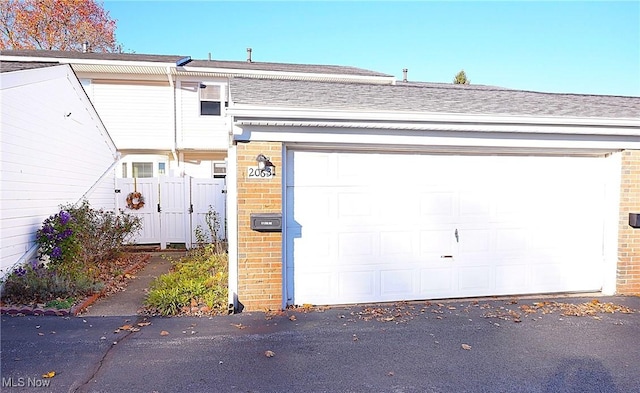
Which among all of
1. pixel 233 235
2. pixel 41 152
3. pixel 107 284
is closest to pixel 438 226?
pixel 233 235

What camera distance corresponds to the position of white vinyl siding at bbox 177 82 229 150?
13.5m

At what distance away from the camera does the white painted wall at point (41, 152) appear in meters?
6.25

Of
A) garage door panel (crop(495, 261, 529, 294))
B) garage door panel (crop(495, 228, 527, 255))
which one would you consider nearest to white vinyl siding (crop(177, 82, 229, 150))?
garage door panel (crop(495, 228, 527, 255))

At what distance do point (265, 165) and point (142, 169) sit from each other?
398 inches

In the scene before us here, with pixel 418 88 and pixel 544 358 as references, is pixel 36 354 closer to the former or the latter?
pixel 544 358

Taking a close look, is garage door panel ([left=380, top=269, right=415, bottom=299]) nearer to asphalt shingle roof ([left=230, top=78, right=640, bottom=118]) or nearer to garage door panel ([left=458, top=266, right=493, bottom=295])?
garage door panel ([left=458, top=266, right=493, bottom=295])

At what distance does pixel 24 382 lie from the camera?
3.62 meters

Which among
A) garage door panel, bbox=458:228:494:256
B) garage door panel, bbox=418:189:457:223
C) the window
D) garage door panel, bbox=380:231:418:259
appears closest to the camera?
garage door panel, bbox=380:231:418:259

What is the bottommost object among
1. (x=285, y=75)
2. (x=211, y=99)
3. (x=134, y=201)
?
(x=134, y=201)

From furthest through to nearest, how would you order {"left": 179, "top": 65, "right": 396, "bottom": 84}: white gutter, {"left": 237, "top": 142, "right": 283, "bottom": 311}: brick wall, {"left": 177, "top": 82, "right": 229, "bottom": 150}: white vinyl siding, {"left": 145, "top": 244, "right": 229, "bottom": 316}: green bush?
{"left": 177, "top": 82, "right": 229, "bottom": 150}: white vinyl siding, {"left": 179, "top": 65, "right": 396, "bottom": 84}: white gutter, {"left": 145, "top": 244, "right": 229, "bottom": 316}: green bush, {"left": 237, "top": 142, "right": 283, "bottom": 311}: brick wall

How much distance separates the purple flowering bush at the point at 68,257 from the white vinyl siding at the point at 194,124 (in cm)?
496

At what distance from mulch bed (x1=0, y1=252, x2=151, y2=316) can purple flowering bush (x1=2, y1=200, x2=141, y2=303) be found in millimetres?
131

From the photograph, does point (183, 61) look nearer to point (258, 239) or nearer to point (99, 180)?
point (99, 180)

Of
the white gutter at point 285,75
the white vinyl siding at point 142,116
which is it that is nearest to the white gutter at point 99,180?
the white vinyl siding at point 142,116
